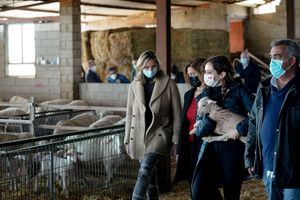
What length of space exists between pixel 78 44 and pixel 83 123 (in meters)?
4.62

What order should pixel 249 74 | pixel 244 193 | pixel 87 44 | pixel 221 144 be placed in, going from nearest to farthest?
pixel 221 144 → pixel 244 193 → pixel 249 74 → pixel 87 44

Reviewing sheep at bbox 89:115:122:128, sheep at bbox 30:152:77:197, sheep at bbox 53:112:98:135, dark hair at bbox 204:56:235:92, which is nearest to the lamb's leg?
dark hair at bbox 204:56:235:92

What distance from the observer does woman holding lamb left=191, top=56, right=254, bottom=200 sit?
433 centimetres

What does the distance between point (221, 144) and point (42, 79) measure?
10.6m

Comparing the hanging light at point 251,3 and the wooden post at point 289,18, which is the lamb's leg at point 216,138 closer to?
the wooden post at point 289,18

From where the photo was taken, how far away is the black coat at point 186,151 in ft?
15.0

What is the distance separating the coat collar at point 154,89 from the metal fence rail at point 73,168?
0.89 meters

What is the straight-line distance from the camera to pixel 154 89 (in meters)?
5.16

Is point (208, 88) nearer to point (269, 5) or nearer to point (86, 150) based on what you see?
point (86, 150)

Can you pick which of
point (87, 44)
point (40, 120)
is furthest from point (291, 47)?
point (87, 44)

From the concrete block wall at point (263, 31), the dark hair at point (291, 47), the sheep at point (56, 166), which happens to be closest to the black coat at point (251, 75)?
the sheep at point (56, 166)

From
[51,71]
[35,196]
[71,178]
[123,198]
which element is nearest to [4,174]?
[35,196]

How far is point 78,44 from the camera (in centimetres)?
1302

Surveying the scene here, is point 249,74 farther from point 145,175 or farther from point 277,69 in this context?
point 277,69
